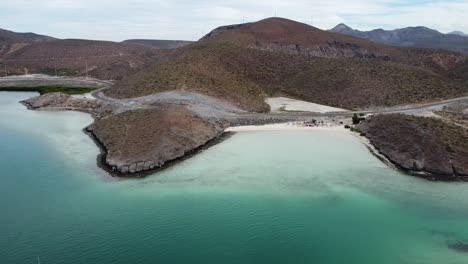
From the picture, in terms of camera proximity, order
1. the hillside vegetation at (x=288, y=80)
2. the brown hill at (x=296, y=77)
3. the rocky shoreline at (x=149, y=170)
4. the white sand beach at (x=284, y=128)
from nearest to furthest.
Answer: the rocky shoreline at (x=149, y=170)
the white sand beach at (x=284, y=128)
the hillside vegetation at (x=288, y=80)
the brown hill at (x=296, y=77)

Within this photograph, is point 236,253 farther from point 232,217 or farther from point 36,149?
point 36,149

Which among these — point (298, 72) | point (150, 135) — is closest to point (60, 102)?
point (150, 135)

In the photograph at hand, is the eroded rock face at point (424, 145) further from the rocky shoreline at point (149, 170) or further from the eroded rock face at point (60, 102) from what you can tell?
the eroded rock face at point (60, 102)

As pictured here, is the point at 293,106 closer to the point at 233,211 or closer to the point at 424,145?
the point at 424,145

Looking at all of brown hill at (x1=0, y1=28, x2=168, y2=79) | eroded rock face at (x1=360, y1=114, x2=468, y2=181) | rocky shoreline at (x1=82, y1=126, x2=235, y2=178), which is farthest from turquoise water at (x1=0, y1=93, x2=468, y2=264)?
brown hill at (x1=0, y1=28, x2=168, y2=79)

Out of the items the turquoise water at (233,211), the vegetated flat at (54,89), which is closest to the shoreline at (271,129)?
the turquoise water at (233,211)

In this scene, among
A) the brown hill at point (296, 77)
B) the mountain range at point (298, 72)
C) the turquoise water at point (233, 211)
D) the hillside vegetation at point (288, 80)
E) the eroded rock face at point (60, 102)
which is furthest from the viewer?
the eroded rock face at point (60, 102)
